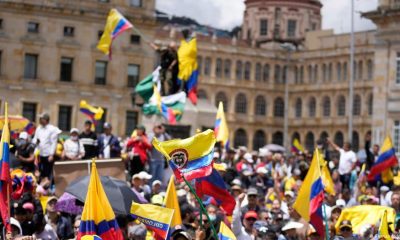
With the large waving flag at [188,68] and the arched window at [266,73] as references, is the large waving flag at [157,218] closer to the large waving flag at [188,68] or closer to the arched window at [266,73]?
the large waving flag at [188,68]

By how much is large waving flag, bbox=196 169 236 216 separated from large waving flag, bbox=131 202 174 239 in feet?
6.70

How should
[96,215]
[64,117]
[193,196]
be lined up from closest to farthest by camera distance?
[96,215]
[193,196]
[64,117]

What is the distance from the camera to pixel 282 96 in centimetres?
10919

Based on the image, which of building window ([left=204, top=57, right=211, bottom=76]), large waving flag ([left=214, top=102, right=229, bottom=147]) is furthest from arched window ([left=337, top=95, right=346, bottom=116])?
large waving flag ([left=214, top=102, right=229, bottom=147])

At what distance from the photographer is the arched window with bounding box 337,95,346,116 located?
100812 millimetres

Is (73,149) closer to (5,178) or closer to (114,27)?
A: (5,178)

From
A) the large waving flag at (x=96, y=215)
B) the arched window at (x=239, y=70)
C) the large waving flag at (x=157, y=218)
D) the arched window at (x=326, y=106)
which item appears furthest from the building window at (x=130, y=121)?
the arched window at (x=239, y=70)

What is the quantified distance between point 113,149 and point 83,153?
171cm

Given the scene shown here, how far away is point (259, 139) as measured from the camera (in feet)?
353

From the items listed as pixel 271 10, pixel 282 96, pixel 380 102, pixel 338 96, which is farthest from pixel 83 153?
pixel 271 10

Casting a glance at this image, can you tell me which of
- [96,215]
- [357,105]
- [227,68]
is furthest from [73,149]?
[227,68]

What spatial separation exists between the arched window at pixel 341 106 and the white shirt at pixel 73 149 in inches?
3207

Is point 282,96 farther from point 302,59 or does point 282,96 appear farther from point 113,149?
point 113,149

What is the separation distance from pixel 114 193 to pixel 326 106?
91.1 m
